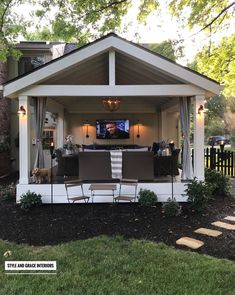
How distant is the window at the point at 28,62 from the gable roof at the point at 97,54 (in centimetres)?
755

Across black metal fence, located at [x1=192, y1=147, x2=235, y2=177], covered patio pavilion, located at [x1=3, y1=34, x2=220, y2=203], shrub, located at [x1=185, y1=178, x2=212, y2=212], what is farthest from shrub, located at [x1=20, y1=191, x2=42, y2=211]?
black metal fence, located at [x1=192, y1=147, x2=235, y2=177]

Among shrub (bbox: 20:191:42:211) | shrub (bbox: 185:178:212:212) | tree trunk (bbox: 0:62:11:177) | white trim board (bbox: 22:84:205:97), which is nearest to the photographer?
shrub (bbox: 185:178:212:212)

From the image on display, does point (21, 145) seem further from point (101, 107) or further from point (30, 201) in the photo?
point (101, 107)

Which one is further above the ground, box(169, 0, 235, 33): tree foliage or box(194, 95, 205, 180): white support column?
box(169, 0, 235, 33): tree foliage

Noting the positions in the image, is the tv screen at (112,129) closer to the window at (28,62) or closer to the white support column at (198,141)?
the window at (28,62)

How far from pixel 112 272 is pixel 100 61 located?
19.6 feet

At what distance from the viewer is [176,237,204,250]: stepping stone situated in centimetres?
471

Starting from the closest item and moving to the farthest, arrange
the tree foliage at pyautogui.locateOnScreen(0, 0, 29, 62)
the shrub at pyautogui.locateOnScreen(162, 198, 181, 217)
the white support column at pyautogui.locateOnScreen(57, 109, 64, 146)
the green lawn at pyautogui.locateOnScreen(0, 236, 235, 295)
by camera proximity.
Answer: the green lawn at pyautogui.locateOnScreen(0, 236, 235, 295), the shrub at pyautogui.locateOnScreen(162, 198, 181, 217), the tree foliage at pyautogui.locateOnScreen(0, 0, 29, 62), the white support column at pyautogui.locateOnScreen(57, 109, 64, 146)

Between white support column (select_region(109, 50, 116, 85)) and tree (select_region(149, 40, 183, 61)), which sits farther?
tree (select_region(149, 40, 183, 61))

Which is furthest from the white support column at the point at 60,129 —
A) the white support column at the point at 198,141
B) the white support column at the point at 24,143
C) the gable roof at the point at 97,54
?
the white support column at the point at 198,141

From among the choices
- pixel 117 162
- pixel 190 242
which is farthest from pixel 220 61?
pixel 190 242

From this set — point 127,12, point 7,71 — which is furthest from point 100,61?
point 7,71

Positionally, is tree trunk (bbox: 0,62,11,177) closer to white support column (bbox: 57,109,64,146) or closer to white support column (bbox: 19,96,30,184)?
white support column (bbox: 57,109,64,146)

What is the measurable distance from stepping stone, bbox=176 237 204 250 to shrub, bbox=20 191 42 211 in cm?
367
